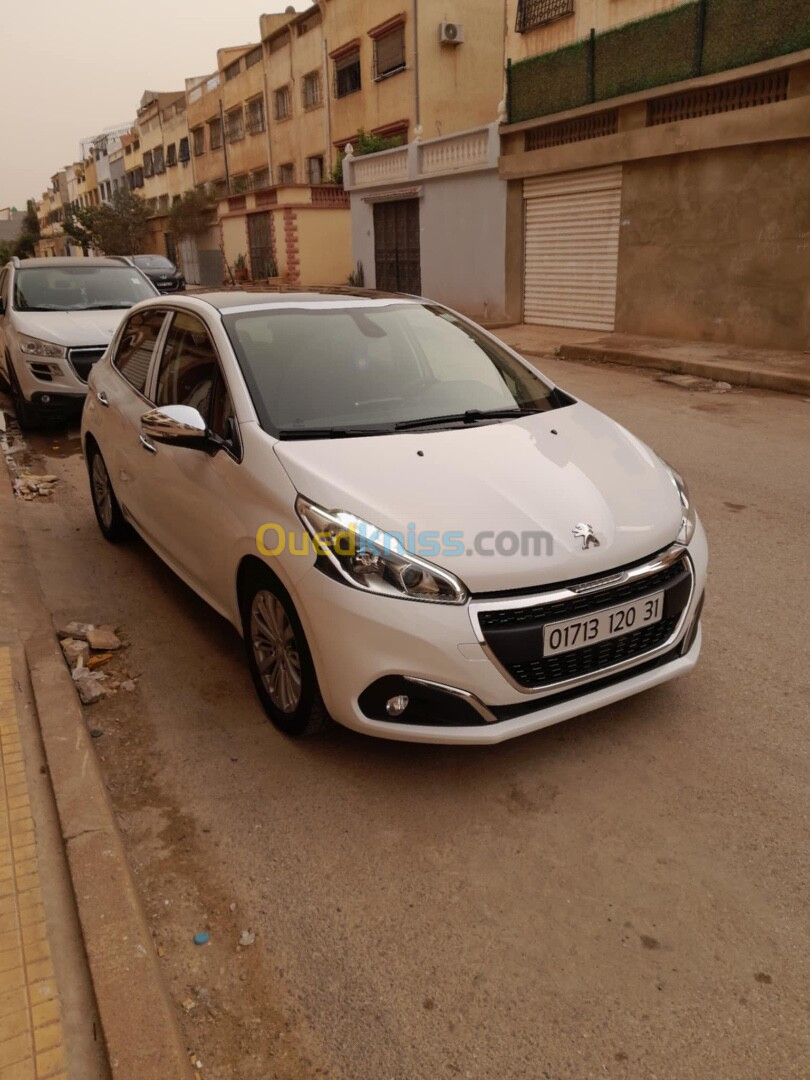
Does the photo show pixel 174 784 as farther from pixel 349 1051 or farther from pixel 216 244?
pixel 216 244

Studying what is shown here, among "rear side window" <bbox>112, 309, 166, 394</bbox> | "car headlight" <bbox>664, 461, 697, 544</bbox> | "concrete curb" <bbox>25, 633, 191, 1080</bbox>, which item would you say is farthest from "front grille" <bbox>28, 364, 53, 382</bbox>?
"car headlight" <bbox>664, 461, 697, 544</bbox>

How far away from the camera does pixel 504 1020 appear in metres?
2.11

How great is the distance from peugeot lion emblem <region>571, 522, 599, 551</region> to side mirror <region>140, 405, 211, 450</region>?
1546mm

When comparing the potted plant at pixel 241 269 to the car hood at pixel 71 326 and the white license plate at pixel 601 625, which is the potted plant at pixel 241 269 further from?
the white license plate at pixel 601 625

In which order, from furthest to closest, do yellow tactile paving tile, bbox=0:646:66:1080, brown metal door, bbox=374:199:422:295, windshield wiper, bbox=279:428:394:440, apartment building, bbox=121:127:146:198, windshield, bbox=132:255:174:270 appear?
1. apartment building, bbox=121:127:146:198
2. windshield, bbox=132:255:174:270
3. brown metal door, bbox=374:199:422:295
4. windshield wiper, bbox=279:428:394:440
5. yellow tactile paving tile, bbox=0:646:66:1080

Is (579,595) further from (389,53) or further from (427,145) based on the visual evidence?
(389,53)

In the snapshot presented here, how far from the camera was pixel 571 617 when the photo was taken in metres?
2.78

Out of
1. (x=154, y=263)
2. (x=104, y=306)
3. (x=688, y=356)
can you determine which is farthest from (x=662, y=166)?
(x=154, y=263)

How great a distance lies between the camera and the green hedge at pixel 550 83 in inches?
593

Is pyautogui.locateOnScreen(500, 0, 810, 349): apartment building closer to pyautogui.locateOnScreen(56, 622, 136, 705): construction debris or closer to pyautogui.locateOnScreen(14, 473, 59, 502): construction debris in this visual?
pyautogui.locateOnScreen(14, 473, 59, 502): construction debris

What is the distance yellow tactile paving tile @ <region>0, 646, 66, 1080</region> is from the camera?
1.99m

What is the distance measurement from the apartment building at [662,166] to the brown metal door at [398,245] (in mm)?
4172

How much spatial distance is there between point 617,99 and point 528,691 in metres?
14.0

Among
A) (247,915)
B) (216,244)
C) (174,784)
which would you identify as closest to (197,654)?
(174,784)
